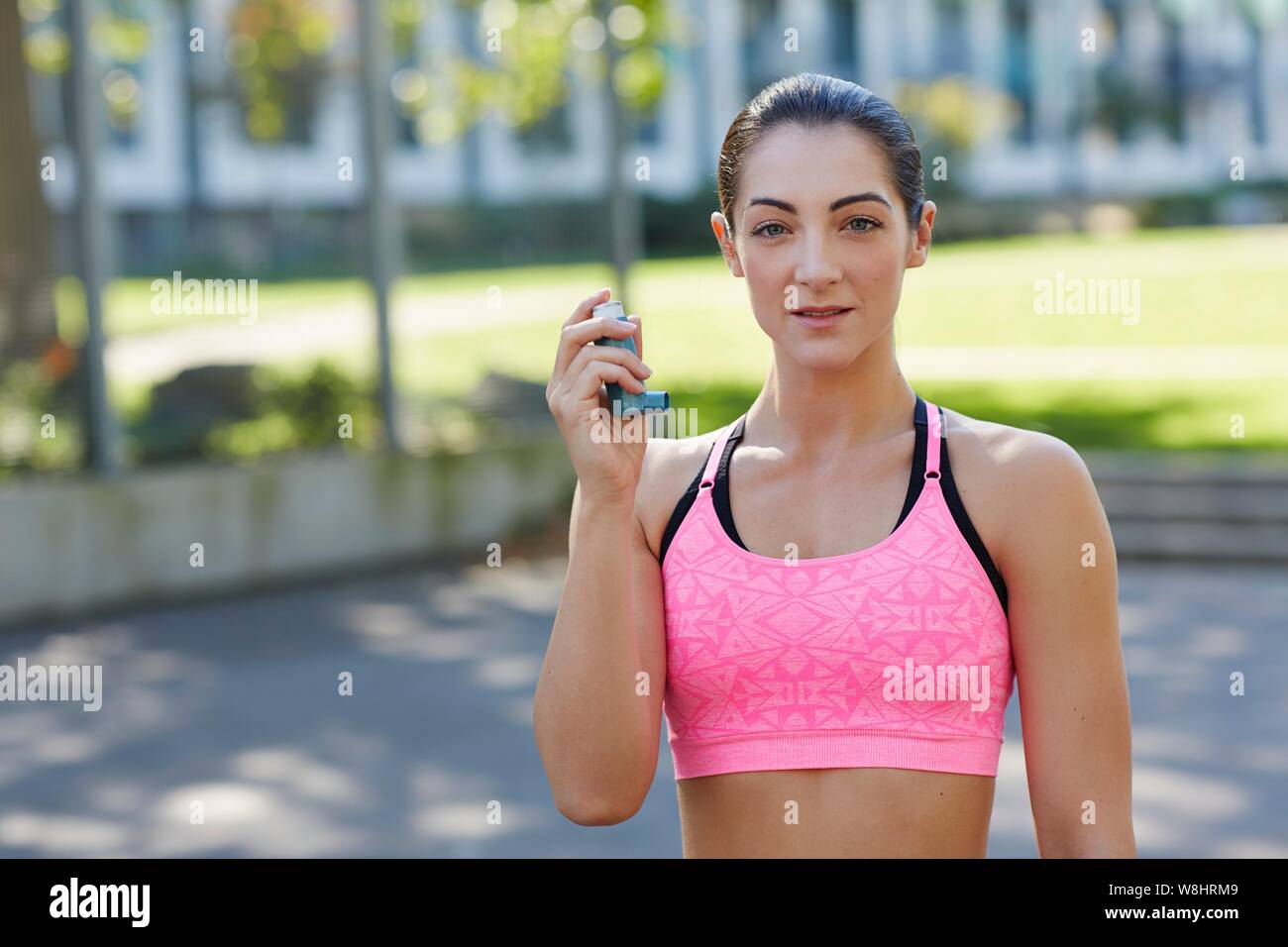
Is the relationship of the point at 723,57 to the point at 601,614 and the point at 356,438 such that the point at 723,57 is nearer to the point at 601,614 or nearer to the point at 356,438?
the point at 356,438

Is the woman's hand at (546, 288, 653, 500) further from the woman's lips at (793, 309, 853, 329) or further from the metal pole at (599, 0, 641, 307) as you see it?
the metal pole at (599, 0, 641, 307)

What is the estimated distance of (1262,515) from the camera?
10539 mm

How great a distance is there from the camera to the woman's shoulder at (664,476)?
2309 mm

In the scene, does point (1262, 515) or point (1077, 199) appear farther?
point (1077, 199)

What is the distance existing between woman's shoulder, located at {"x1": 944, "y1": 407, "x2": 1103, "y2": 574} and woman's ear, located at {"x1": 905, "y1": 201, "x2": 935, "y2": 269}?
0.94 feet

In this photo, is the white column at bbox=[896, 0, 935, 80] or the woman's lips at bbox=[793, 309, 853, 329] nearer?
the woman's lips at bbox=[793, 309, 853, 329]

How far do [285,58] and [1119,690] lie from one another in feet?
33.8

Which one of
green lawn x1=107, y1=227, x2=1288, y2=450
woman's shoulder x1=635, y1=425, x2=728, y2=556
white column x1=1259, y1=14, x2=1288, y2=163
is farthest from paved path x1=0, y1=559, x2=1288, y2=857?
white column x1=1259, y1=14, x2=1288, y2=163

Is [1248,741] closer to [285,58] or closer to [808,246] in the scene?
[808,246]

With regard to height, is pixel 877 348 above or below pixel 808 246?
below

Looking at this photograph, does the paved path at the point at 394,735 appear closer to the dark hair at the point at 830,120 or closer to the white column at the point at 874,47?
the dark hair at the point at 830,120

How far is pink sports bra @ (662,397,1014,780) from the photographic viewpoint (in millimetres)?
2135

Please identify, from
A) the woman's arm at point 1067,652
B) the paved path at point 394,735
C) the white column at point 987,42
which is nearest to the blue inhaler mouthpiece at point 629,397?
the woman's arm at point 1067,652
